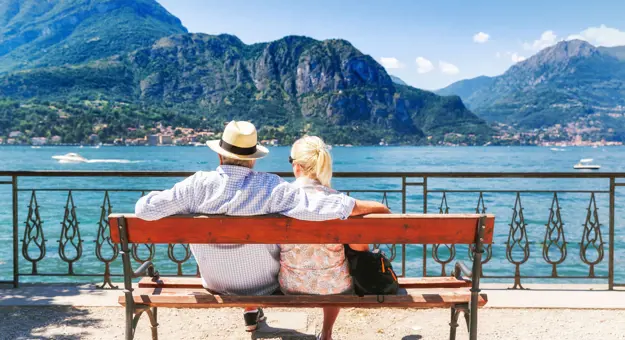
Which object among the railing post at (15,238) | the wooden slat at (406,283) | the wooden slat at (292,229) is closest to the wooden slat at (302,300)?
the wooden slat at (406,283)

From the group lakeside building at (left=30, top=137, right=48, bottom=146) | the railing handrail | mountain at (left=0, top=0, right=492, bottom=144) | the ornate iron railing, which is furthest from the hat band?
lakeside building at (left=30, top=137, right=48, bottom=146)

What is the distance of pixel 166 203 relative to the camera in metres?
2.73

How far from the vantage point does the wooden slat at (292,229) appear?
273cm

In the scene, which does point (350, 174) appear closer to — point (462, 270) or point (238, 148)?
point (462, 270)

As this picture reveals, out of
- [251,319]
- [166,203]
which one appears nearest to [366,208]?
[166,203]

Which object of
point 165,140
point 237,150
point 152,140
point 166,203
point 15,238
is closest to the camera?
point 166,203

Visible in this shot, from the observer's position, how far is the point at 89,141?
125812 millimetres

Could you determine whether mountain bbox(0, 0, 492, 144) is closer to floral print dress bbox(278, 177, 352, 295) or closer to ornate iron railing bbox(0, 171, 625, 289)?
ornate iron railing bbox(0, 171, 625, 289)

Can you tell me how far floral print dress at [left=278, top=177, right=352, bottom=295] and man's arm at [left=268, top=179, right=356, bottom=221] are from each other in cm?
19

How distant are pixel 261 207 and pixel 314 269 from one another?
1.66 feet

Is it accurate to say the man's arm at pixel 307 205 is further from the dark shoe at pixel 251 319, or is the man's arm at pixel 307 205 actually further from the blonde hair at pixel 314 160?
the dark shoe at pixel 251 319

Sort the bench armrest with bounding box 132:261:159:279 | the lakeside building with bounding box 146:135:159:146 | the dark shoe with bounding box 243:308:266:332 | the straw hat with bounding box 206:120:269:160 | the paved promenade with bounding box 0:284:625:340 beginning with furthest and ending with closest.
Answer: the lakeside building with bounding box 146:135:159:146 < the paved promenade with bounding box 0:284:625:340 < the dark shoe with bounding box 243:308:266:332 < the bench armrest with bounding box 132:261:159:279 < the straw hat with bounding box 206:120:269:160

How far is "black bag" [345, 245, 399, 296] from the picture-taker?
3.00 m

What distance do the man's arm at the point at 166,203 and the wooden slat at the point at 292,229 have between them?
4 centimetres
